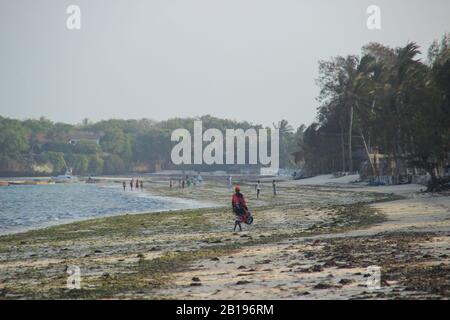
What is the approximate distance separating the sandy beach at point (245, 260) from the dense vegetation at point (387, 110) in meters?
15.9

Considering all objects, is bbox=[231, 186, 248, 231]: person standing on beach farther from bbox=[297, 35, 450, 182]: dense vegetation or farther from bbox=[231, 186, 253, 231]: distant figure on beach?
bbox=[297, 35, 450, 182]: dense vegetation

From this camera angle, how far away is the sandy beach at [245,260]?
11836mm

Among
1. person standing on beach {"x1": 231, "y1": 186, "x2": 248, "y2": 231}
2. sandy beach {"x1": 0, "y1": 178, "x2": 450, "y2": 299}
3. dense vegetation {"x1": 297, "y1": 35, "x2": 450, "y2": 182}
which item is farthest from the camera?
dense vegetation {"x1": 297, "y1": 35, "x2": 450, "y2": 182}

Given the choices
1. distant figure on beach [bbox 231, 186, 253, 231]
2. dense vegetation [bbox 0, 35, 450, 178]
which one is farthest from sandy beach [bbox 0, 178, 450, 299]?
dense vegetation [bbox 0, 35, 450, 178]

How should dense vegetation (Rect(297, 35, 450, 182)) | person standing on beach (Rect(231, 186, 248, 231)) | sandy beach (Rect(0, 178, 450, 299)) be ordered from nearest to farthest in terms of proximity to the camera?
sandy beach (Rect(0, 178, 450, 299)) → person standing on beach (Rect(231, 186, 248, 231)) → dense vegetation (Rect(297, 35, 450, 182))

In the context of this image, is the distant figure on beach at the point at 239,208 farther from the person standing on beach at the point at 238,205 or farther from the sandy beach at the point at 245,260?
the sandy beach at the point at 245,260

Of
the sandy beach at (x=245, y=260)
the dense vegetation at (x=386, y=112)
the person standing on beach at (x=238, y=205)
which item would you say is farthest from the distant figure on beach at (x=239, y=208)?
the dense vegetation at (x=386, y=112)

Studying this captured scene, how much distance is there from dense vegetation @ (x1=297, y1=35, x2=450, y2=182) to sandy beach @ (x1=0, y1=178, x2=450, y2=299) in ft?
52.3

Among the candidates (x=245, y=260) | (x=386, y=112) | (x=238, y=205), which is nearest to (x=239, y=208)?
(x=238, y=205)

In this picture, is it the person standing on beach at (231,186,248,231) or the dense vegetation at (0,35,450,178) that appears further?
the dense vegetation at (0,35,450,178)

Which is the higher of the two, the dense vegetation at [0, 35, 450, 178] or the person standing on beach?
the dense vegetation at [0, 35, 450, 178]

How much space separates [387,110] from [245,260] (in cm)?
5054

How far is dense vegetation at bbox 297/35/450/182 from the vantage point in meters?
44.3

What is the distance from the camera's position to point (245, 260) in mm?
16391
